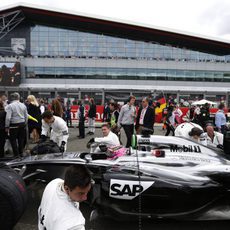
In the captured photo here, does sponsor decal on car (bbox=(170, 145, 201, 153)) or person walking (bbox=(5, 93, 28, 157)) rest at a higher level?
person walking (bbox=(5, 93, 28, 157))

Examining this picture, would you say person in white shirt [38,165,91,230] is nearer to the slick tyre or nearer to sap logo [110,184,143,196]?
the slick tyre

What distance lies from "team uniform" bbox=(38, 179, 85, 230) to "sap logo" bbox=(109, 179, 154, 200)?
154cm

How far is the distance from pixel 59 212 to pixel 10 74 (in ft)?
130

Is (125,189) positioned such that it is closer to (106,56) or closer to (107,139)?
(107,139)

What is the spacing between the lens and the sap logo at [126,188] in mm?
2859

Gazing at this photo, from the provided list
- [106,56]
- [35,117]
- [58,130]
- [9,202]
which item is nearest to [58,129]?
[58,130]

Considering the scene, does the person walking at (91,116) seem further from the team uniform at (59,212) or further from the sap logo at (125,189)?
the team uniform at (59,212)

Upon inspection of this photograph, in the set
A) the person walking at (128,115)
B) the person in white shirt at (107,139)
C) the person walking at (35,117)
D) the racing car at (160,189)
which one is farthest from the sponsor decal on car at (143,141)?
the person walking at (35,117)

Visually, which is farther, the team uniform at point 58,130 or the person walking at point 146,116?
the person walking at point 146,116

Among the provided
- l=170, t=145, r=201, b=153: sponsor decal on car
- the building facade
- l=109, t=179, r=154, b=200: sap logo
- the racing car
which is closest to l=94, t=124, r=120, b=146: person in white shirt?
l=170, t=145, r=201, b=153: sponsor decal on car

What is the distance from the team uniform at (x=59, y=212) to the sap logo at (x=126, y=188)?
154cm

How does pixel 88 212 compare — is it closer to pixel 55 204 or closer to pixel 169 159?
pixel 169 159

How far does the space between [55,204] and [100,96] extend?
1300 inches

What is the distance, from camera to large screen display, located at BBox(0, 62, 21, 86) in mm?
36812
